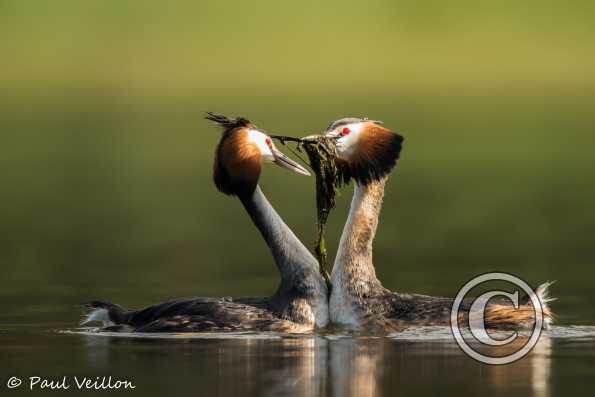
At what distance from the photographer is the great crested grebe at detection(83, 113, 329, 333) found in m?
15.4

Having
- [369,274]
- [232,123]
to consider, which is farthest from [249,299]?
[232,123]

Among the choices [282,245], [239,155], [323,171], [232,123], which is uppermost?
[232,123]

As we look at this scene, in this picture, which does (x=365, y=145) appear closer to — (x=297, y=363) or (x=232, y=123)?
(x=232, y=123)

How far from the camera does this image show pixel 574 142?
1320 inches

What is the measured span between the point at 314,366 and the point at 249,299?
2428mm

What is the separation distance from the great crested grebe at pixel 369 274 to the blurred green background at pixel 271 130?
34.2 inches

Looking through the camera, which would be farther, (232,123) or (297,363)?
(232,123)

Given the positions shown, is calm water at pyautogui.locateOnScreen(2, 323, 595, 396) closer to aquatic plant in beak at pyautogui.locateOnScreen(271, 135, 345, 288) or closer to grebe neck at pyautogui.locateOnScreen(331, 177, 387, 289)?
grebe neck at pyautogui.locateOnScreen(331, 177, 387, 289)

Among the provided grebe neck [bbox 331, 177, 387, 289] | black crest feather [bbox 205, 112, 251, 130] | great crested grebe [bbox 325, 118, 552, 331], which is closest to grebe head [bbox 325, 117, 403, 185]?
great crested grebe [bbox 325, 118, 552, 331]

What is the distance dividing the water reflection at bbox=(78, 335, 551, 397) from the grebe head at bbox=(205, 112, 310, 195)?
162cm

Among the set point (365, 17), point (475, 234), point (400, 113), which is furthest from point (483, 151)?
point (365, 17)

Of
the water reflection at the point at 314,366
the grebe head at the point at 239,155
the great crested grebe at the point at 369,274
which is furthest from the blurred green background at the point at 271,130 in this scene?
the water reflection at the point at 314,366

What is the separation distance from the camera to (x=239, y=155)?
16.0 m

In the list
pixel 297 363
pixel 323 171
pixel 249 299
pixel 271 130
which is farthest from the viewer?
pixel 271 130
